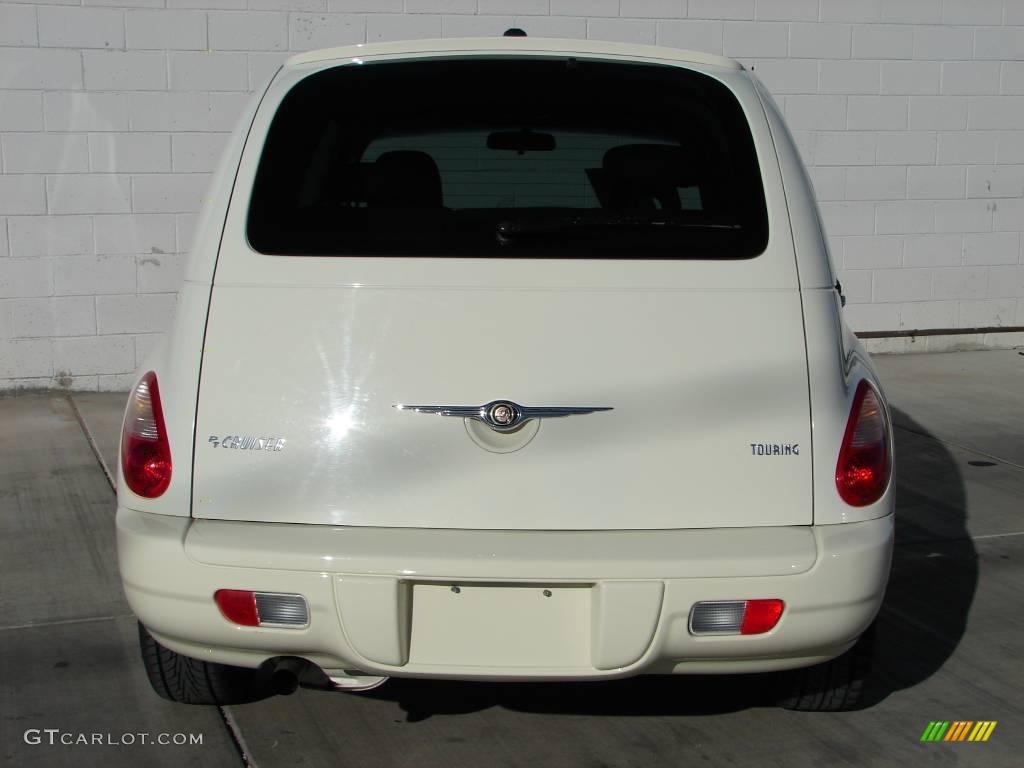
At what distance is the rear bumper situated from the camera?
8.39 feet

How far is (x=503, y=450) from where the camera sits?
267 cm

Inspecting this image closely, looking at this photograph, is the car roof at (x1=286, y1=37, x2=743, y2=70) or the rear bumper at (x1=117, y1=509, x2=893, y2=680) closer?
the rear bumper at (x1=117, y1=509, x2=893, y2=680)

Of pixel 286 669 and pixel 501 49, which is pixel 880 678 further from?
pixel 501 49

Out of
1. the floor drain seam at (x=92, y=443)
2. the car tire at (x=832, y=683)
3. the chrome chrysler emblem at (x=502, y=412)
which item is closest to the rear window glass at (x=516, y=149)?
the chrome chrysler emblem at (x=502, y=412)

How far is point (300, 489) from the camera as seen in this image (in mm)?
2666

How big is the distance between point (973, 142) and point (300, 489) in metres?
7.46

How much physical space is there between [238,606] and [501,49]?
1591mm

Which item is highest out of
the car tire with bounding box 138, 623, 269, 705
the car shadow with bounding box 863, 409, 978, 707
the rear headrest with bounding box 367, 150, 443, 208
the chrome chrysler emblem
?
the rear headrest with bounding box 367, 150, 443, 208

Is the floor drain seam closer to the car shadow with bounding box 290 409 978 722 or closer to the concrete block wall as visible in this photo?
the concrete block wall

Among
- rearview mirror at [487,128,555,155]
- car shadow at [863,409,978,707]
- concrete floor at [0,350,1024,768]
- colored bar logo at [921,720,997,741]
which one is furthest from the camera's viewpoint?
car shadow at [863,409,978,707]

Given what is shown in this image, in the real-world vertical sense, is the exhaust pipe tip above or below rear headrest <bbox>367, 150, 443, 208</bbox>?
below

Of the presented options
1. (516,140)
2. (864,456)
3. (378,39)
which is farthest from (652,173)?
(378,39)

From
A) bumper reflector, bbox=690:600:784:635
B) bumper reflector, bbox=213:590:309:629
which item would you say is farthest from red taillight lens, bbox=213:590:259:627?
bumper reflector, bbox=690:600:784:635

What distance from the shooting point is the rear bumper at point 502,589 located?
2557mm
